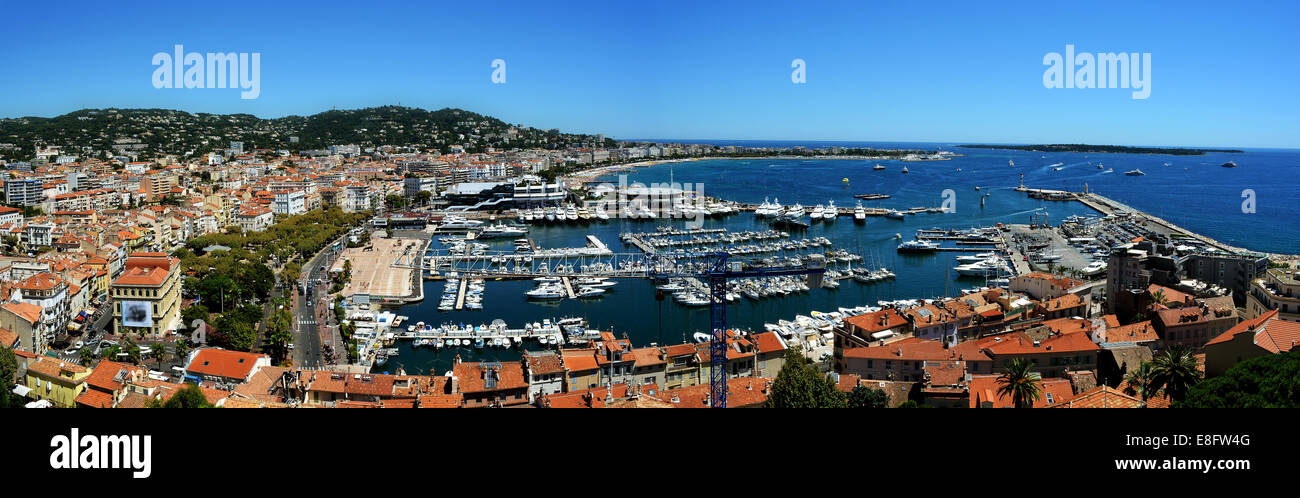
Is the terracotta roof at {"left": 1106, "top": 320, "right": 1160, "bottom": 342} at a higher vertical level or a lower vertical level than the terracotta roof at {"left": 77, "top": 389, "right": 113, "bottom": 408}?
higher

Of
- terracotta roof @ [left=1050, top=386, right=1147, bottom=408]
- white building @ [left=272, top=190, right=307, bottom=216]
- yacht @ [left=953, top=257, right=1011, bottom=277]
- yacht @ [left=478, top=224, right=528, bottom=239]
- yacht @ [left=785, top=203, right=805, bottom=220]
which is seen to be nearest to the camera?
terracotta roof @ [left=1050, top=386, right=1147, bottom=408]

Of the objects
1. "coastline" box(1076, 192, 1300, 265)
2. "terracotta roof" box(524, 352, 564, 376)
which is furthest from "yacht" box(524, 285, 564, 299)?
"coastline" box(1076, 192, 1300, 265)

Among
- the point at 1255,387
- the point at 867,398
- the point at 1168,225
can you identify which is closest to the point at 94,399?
the point at 867,398

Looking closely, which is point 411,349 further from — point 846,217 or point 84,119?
point 84,119

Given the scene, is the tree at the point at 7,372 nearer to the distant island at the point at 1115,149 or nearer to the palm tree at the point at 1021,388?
the palm tree at the point at 1021,388

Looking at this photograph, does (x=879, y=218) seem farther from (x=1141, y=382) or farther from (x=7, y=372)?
(x=7, y=372)

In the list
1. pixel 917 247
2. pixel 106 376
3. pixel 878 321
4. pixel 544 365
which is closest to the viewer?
pixel 106 376

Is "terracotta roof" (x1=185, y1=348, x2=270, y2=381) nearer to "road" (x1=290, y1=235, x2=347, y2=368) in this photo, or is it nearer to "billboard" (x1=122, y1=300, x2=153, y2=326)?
"road" (x1=290, y1=235, x2=347, y2=368)

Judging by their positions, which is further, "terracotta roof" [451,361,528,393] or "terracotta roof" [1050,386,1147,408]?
"terracotta roof" [451,361,528,393]
